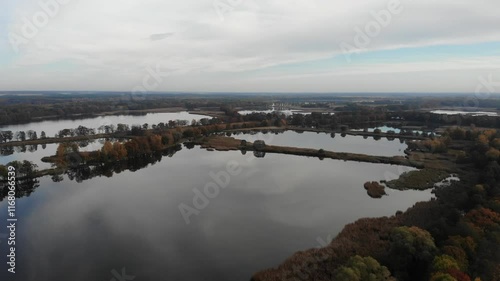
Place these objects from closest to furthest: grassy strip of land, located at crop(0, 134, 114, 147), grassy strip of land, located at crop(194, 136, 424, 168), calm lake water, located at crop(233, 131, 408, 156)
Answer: grassy strip of land, located at crop(194, 136, 424, 168), calm lake water, located at crop(233, 131, 408, 156), grassy strip of land, located at crop(0, 134, 114, 147)

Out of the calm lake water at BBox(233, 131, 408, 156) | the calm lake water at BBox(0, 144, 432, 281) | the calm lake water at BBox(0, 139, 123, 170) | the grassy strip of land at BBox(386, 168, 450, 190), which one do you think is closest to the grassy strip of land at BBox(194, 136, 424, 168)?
the grassy strip of land at BBox(386, 168, 450, 190)

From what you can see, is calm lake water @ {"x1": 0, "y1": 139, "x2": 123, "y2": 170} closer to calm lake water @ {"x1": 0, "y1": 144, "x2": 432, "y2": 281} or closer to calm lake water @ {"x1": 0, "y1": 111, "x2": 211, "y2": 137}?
calm lake water @ {"x1": 0, "y1": 144, "x2": 432, "y2": 281}

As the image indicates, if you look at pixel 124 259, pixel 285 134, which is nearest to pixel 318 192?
pixel 124 259

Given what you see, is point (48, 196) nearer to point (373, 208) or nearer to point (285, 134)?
point (373, 208)
